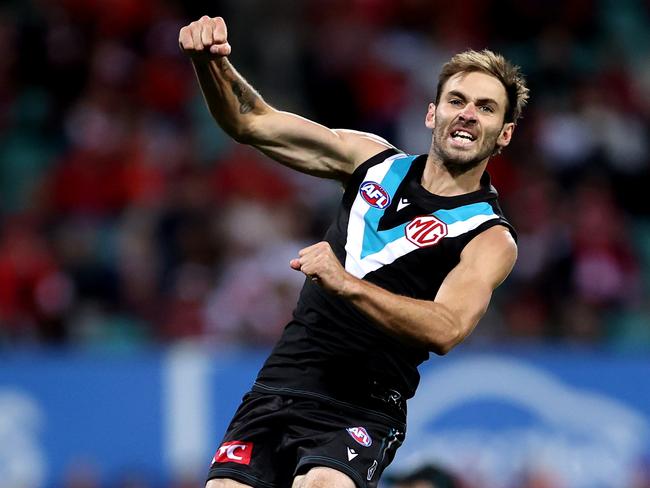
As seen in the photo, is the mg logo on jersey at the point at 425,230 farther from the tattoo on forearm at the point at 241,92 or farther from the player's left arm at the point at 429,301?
the tattoo on forearm at the point at 241,92

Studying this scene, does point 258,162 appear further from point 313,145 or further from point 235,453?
point 235,453

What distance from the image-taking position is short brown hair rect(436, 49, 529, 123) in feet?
19.2

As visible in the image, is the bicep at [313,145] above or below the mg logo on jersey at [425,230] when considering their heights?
above

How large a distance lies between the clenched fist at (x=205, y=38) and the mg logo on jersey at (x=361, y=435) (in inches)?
66.5

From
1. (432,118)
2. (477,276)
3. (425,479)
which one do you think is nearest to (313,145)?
(432,118)

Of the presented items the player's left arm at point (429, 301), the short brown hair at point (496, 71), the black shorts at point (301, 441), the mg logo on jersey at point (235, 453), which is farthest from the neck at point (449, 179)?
the mg logo on jersey at point (235, 453)

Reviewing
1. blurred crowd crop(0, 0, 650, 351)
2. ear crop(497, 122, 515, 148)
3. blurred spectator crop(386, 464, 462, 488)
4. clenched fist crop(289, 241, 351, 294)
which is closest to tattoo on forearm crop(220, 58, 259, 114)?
ear crop(497, 122, 515, 148)

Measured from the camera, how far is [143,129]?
13164 mm

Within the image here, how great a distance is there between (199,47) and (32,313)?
20.6ft

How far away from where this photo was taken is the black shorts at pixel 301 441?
5508 millimetres

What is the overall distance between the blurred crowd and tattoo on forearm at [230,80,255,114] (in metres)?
5.32

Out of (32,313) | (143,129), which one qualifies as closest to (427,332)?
(32,313)

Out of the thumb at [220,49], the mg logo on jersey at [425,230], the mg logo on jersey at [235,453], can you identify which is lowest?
the mg logo on jersey at [235,453]

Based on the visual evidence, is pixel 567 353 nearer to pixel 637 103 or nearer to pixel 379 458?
pixel 637 103
